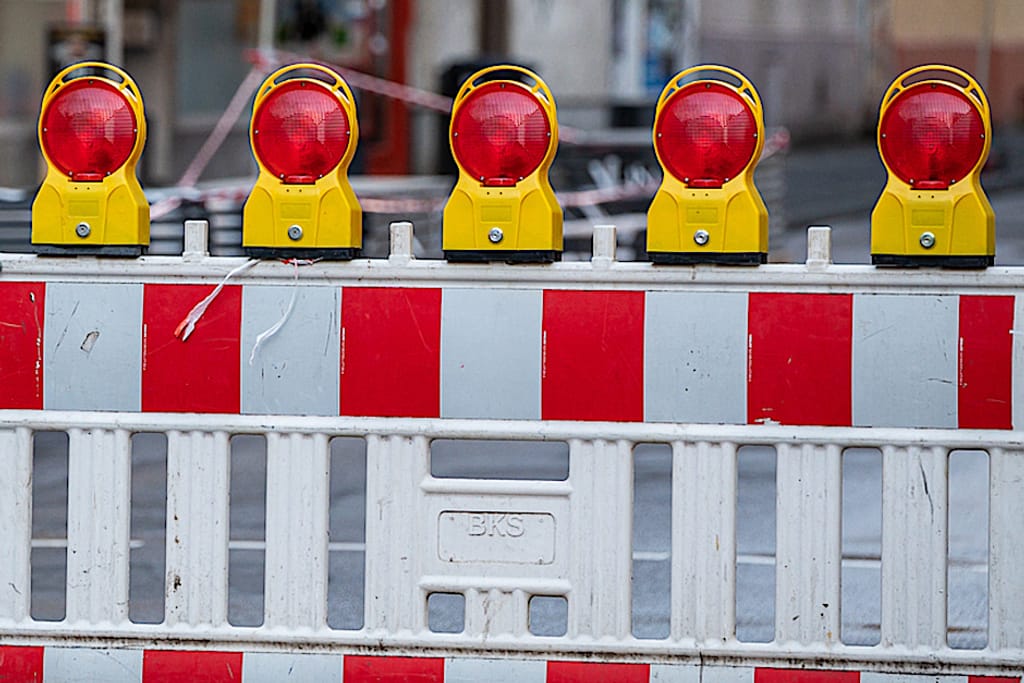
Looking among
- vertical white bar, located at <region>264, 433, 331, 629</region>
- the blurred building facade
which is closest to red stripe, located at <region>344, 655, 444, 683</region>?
vertical white bar, located at <region>264, 433, 331, 629</region>

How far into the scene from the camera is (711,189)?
383 cm

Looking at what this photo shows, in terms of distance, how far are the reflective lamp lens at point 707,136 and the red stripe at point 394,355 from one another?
537 mm

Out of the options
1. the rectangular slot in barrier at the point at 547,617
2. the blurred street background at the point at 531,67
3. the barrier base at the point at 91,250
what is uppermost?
the blurred street background at the point at 531,67

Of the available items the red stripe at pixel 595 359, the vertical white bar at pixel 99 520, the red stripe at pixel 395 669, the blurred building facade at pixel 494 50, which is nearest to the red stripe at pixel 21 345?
the vertical white bar at pixel 99 520

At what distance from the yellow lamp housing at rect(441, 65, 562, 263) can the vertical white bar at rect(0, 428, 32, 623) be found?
3.10ft

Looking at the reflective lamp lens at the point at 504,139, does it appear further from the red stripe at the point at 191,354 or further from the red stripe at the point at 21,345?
the red stripe at the point at 21,345

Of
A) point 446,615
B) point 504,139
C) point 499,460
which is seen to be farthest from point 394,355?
point 499,460

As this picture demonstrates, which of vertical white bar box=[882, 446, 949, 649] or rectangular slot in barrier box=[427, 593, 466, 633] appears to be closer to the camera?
vertical white bar box=[882, 446, 949, 649]

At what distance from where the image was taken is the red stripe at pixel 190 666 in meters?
3.94

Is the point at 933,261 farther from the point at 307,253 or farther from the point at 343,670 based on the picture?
the point at 343,670

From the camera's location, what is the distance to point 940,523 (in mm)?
3805

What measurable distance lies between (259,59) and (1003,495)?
15.3 meters

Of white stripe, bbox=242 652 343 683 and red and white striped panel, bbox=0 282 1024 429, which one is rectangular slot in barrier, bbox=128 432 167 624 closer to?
white stripe, bbox=242 652 343 683

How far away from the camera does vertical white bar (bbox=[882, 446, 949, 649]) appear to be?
3.80m
